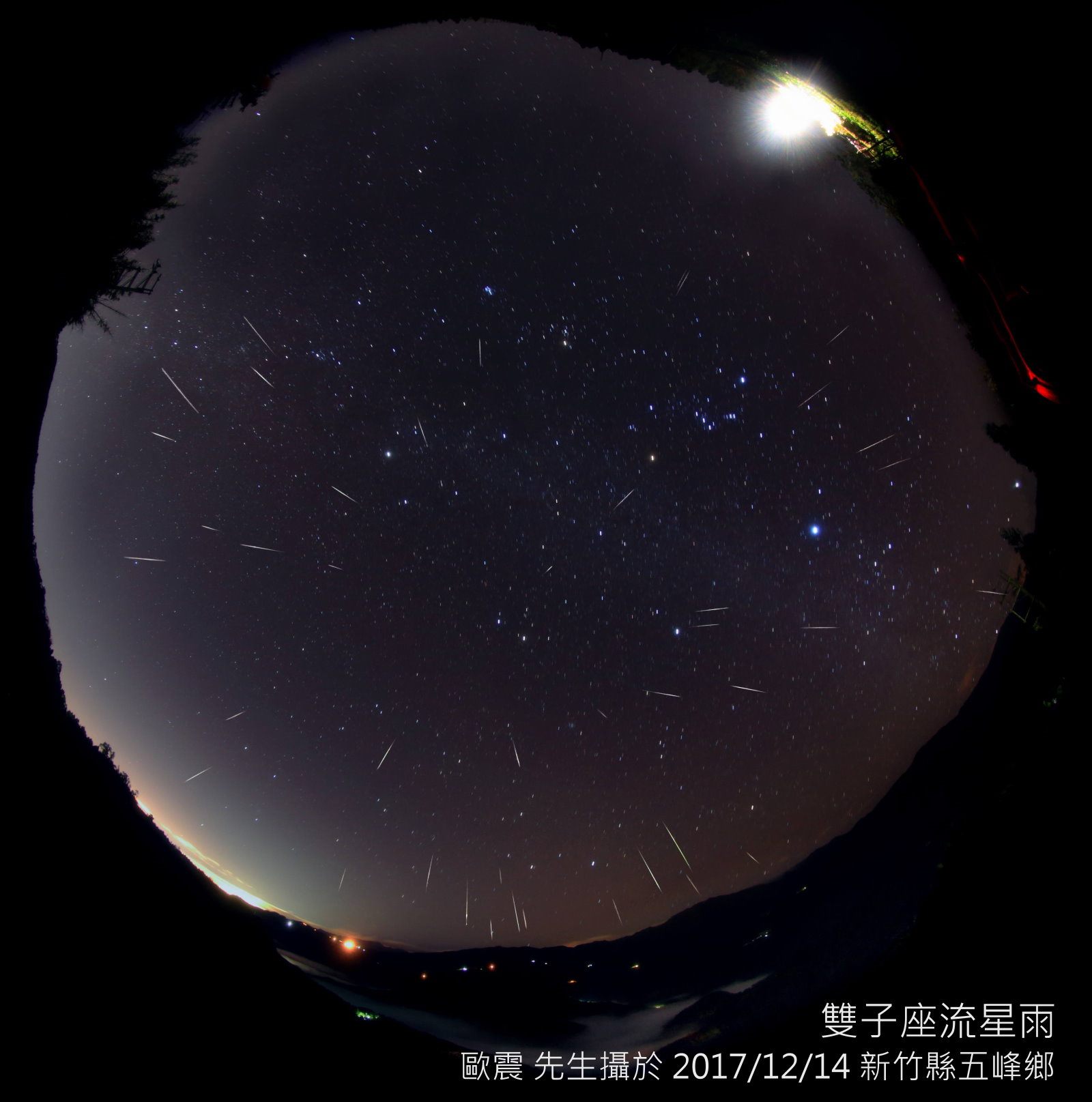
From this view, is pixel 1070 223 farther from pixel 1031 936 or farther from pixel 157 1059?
pixel 157 1059

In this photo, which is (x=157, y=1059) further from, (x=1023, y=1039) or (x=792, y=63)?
(x=792, y=63)

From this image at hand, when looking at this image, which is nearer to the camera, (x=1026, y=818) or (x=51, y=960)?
(x=51, y=960)

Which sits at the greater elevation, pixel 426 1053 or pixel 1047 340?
pixel 1047 340

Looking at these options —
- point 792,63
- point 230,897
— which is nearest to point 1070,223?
point 792,63

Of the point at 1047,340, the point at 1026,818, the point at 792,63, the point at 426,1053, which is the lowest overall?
the point at 426,1053

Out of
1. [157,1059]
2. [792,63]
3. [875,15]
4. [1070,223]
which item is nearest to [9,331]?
[157,1059]

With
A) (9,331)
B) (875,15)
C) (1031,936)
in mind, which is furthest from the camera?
(1031,936)

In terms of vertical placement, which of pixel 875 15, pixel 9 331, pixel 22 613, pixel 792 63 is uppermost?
pixel 792 63

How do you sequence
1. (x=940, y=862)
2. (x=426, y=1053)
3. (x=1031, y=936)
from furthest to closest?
(x=940, y=862)
(x=426, y=1053)
(x=1031, y=936)

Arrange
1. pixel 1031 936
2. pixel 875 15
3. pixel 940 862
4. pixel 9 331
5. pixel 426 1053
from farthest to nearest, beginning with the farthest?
pixel 940 862 < pixel 426 1053 < pixel 1031 936 < pixel 9 331 < pixel 875 15
